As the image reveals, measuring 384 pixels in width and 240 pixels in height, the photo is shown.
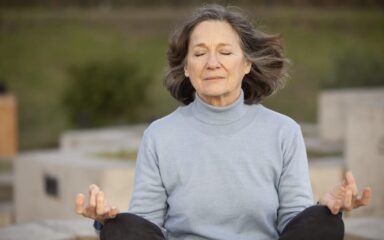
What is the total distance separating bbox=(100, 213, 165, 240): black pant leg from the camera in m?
2.84

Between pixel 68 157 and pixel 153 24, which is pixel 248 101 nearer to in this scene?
pixel 68 157

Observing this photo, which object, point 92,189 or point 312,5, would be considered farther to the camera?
point 312,5

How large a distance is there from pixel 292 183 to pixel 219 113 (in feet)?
1.02

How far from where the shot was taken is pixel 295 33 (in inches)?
1178

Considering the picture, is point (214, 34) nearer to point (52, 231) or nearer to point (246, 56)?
point (246, 56)

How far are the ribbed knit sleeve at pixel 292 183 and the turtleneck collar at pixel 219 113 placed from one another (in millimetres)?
171

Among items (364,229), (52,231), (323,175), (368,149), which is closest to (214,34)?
(364,229)

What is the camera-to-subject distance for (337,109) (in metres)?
10.8

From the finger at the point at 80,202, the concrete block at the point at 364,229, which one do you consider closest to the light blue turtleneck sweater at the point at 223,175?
the finger at the point at 80,202

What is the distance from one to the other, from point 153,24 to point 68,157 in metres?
22.1

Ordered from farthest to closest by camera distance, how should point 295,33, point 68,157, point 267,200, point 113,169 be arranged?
point 295,33 → point 68,157 → point 113,169 → point 267,200

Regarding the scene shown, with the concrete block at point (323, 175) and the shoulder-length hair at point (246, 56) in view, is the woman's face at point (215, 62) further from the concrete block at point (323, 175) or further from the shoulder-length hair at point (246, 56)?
the concrete block at point (323, 175)

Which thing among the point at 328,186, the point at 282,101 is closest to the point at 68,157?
the point at 328,186

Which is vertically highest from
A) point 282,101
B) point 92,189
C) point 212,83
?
point 212,83
